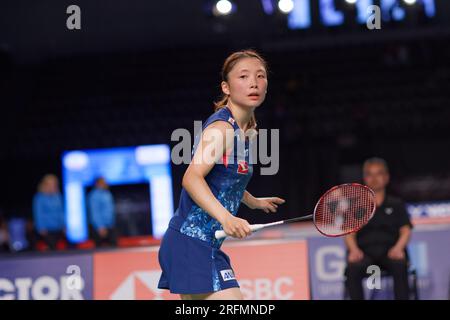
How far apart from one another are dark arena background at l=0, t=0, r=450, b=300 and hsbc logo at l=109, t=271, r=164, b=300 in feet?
22.7

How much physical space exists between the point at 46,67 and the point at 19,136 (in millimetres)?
1526

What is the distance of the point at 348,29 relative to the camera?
1056 cm

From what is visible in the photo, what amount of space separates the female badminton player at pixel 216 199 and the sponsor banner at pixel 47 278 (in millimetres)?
2970

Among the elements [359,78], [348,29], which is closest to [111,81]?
[359,78]

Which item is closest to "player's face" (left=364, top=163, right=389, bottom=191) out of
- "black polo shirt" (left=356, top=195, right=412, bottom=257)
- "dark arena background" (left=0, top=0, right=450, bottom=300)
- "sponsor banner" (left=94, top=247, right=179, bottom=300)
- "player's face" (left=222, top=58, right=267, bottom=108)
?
"black polo shirt" (left=356, top=195, right=412, bottom=257)

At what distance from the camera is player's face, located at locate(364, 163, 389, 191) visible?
6219 mm

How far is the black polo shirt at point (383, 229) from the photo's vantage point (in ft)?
20.2

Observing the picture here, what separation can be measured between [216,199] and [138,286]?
3159 millimetres

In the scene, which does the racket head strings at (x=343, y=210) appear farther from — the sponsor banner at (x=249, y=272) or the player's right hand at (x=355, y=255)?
the sponsor banner at (x=249, y=272)

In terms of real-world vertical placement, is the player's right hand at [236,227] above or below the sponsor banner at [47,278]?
above

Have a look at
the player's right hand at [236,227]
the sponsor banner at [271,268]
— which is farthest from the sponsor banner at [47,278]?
the player's right hand at [236,227]

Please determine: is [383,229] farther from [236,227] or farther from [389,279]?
[236,227]

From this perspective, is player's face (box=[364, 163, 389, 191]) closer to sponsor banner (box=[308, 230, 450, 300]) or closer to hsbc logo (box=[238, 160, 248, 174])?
sponsor banner (box=[308, 230, 450, 300])

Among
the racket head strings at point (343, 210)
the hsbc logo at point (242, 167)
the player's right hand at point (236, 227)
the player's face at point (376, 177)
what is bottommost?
the player's right hand at point (236, 227)
